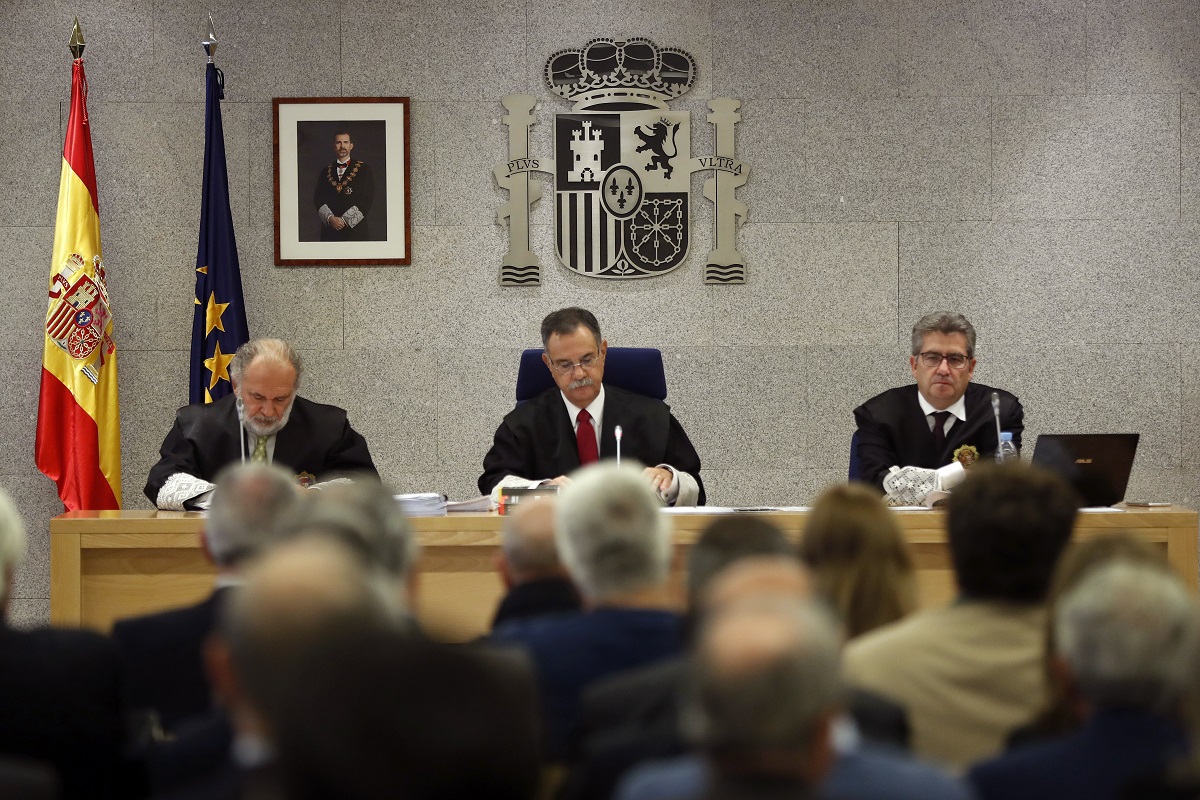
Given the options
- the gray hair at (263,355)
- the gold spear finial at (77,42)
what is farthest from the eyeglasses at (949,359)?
the gold spear finial at (77,42)

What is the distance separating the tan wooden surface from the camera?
13.5ft

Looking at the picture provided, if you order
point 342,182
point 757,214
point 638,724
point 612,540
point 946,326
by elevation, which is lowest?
point 638,724

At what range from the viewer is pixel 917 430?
5297 mm

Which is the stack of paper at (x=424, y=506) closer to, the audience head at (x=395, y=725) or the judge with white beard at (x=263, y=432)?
the judge with white beard at (x=263, y=432)

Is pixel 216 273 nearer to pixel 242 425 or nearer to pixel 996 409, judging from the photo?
pixel 242 425

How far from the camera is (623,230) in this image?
20.8 feet

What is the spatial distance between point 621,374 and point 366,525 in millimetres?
3321

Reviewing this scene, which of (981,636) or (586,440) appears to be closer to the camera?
(981,636)

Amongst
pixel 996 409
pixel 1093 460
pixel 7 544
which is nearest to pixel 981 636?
pixel 7 544

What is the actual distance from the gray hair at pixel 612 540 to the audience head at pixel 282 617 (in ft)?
2.63

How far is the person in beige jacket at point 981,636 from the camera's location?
2.18 meters

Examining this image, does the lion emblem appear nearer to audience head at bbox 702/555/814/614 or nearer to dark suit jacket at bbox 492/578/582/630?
dark suit jacket at bbox 492/578/582/630

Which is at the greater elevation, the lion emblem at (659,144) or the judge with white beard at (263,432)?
the lion emblem at (659,144)

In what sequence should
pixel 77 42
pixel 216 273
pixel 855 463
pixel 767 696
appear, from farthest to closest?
pixel 216 273
pixel 77 42
pixel 855 463
pixel 767 696
